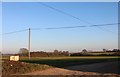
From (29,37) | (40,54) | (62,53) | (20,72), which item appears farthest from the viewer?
(62,53)

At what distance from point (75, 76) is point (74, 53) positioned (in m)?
85.7

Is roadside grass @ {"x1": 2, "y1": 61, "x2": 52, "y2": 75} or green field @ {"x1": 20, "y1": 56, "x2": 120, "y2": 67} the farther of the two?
green field @ {"x1": 20, "y1": 56, "x2": 120, "y2": 67}

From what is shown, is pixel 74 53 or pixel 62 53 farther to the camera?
pixel 62 53

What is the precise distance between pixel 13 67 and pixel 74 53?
80.0 meters

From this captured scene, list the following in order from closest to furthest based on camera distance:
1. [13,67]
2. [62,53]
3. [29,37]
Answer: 1. [13,67]
2. [29,37]
3. [62,53]

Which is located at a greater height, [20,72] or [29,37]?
[29,37]

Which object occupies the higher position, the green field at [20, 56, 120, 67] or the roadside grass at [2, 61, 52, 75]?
the roadside grass at [2, 61, 52, 75]

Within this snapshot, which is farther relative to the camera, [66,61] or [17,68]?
[66,61]

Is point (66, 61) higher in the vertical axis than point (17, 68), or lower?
lower

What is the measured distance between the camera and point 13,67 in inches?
986

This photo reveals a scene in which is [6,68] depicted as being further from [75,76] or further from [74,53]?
[74,53]

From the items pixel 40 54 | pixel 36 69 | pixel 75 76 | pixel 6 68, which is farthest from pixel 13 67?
pixel 40 54

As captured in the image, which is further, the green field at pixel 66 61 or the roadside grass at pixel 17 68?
the green field at pixel 66 61

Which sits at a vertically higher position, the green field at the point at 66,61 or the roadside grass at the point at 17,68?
the roadside grass at the point at 17,68
